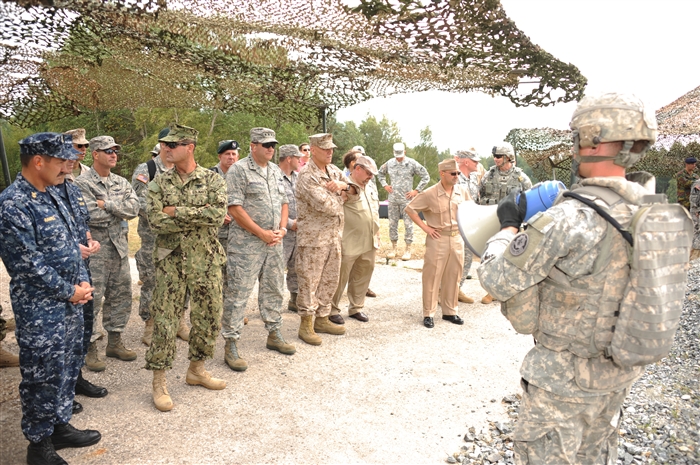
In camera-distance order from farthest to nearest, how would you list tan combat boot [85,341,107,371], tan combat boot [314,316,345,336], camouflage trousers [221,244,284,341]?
tan combat boot [314,316,345,336] → camouflage trousers [221,244,284,341] → tan combat boot [85,341,107,371]

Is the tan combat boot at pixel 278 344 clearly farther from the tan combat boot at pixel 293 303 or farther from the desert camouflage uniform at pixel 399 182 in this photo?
the desert camouflage uniform at pixel 399 182

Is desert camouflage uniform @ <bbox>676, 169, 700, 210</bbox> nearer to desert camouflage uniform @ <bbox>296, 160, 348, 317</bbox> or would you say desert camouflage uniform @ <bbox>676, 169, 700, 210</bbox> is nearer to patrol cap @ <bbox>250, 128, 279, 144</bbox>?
desert camouflage uniform @ <bbox>296, 160, 348, 317</bbox>

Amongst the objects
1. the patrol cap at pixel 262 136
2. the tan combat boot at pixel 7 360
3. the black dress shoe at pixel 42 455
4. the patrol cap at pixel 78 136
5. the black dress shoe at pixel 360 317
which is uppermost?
the patrol cap at pixel 262 136

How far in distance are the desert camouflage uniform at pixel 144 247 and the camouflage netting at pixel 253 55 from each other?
3.10 ft

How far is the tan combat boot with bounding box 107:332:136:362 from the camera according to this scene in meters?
4.52

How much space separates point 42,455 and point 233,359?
1717 millimetres

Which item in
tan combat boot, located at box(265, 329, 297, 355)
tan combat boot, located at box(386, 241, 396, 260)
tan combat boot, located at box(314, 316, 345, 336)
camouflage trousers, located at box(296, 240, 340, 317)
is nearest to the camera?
tan combat boot, located at box(265, 329, 297, 355)

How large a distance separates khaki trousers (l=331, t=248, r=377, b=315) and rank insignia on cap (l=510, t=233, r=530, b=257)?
149 inches

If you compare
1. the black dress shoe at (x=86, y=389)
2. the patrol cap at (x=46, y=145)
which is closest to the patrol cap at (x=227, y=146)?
the patrol cap at (x=46, y=145)

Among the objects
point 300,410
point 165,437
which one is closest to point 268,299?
point 300,410

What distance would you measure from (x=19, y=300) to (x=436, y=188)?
13.8 feet

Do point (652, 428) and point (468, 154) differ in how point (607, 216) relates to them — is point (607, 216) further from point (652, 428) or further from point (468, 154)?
point (468, 154)

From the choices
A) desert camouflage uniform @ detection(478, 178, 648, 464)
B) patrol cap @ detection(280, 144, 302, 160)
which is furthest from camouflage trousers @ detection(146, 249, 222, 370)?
desert camouflage uniform @ detection(478, 178, 648, 464)

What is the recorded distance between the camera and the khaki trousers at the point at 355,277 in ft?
18.4
